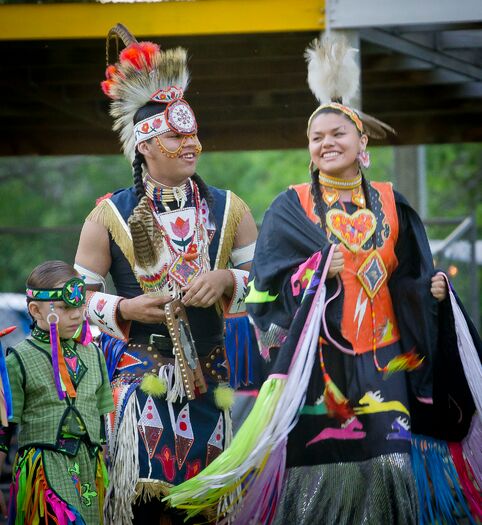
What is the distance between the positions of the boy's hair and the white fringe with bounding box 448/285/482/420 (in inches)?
66.9

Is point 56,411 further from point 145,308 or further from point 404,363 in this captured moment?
point 404,363

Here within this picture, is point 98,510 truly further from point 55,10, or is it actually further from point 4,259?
point 4,259

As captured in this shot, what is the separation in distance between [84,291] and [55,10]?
2.74 meters

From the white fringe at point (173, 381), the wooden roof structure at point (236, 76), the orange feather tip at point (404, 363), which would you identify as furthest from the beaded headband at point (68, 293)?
the wooden roof structure at point (236, 76)

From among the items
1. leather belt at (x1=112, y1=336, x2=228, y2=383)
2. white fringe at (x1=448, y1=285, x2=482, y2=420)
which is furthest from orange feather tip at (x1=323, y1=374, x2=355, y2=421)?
leather belt at (x1=112, y1=336, x2=228, y2=383)

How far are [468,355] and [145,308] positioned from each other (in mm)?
1448

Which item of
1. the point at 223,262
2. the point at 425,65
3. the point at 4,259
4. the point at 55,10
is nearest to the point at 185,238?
the point at 223,262

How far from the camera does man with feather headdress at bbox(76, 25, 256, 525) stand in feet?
18.8

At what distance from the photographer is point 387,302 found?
5.63 metres

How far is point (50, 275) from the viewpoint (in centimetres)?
568

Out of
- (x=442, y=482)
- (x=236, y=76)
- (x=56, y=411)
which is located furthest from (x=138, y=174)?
(x=236, y=76)

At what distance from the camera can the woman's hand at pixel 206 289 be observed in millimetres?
5715

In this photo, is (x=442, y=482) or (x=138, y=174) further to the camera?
(x=138, y=174)

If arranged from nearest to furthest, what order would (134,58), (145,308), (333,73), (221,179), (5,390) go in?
(5,390)
(145,308)
(333,73)
(134,58)
(221,179)
